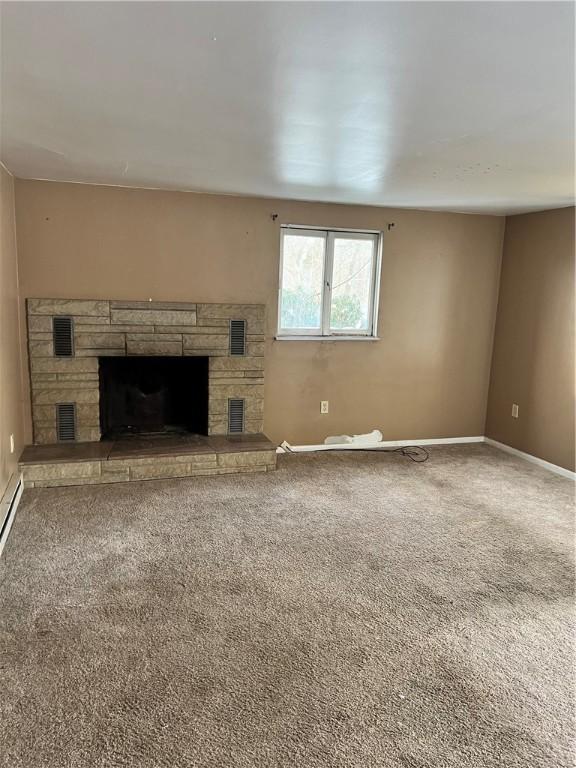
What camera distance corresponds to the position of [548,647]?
87.4 inches

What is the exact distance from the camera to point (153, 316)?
4098 mm

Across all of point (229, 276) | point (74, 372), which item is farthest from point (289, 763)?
point (229, 276)

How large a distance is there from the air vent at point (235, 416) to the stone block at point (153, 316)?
0.74 meters

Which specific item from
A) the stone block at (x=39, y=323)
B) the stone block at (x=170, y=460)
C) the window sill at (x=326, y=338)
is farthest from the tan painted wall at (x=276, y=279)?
the stone block at (x=170, y=460)

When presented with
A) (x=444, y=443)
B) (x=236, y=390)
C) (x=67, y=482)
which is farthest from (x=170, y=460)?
(x=444, y=443)

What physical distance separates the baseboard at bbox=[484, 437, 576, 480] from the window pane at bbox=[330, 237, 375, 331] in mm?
1740

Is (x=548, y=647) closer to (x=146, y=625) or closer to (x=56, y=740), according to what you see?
(x=146, y=625)

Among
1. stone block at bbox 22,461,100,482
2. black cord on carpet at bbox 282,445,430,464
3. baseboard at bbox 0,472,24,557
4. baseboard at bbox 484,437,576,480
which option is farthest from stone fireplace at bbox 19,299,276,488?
baseboard at bbox 484,437,576,480

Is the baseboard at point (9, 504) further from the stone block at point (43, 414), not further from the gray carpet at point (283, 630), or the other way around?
the stone block at point (43, 414)

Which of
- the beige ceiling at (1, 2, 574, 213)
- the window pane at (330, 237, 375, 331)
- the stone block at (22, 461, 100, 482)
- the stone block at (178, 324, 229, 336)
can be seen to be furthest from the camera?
the window pane at (330, 237, 375, 331)

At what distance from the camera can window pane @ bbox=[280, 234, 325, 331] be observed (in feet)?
14.7

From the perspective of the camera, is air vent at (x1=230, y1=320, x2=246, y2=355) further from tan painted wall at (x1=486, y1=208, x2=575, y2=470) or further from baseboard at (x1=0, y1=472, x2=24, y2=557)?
tan painted wall at (x1=486, y1=208, x2=575, y2=470)

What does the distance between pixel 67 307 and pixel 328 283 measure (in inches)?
82.2

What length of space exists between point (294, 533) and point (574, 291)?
9.75ft
